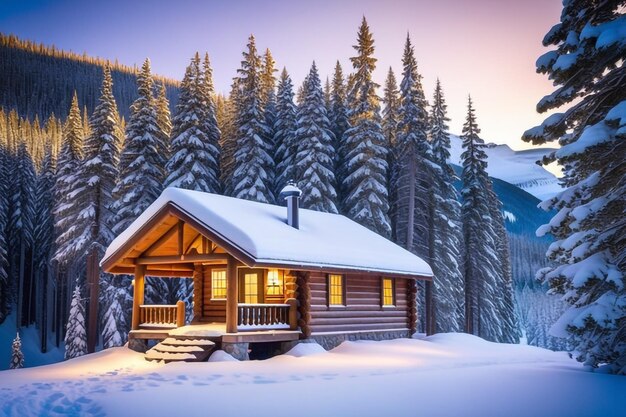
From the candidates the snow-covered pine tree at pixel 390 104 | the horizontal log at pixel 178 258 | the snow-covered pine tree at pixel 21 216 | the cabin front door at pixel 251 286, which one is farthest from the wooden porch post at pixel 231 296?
the snow-covered pine tree at pixel 21 216

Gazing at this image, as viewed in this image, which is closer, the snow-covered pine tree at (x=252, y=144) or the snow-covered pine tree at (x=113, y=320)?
the snow-covered pine tree at (x=113, y=320)

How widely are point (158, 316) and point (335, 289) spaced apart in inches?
275

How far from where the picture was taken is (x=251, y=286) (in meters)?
21.8

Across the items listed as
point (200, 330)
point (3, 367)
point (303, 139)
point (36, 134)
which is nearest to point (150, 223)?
point (200, 330)

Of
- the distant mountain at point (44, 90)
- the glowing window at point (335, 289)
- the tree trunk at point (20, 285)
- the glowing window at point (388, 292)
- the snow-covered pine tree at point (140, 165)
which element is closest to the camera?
the glowing window at point (335, 289)

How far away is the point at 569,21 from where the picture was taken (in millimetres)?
12891

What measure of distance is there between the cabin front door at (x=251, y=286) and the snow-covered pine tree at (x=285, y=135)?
1560 cm

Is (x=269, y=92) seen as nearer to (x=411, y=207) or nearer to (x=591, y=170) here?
(x=411, y=207)

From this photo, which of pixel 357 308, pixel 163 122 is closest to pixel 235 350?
pixel 357 308

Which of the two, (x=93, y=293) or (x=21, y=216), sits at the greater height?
(x=21, y=216)

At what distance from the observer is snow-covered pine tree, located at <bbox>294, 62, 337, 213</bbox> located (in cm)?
3497

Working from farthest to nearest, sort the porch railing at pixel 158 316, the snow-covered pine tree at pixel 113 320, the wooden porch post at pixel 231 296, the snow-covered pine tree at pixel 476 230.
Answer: the snow-covered pine tree at pixel 476 230 → the snow-covered pine tree at pixel 113 320 → the porch railing at pixel 158 316 → the wooden porch post at pixel 231 296

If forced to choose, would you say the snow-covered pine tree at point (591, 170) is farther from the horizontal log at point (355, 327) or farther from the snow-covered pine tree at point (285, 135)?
the snow-covered pine tree at point (285, 135)

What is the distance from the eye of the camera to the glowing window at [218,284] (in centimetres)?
2259
